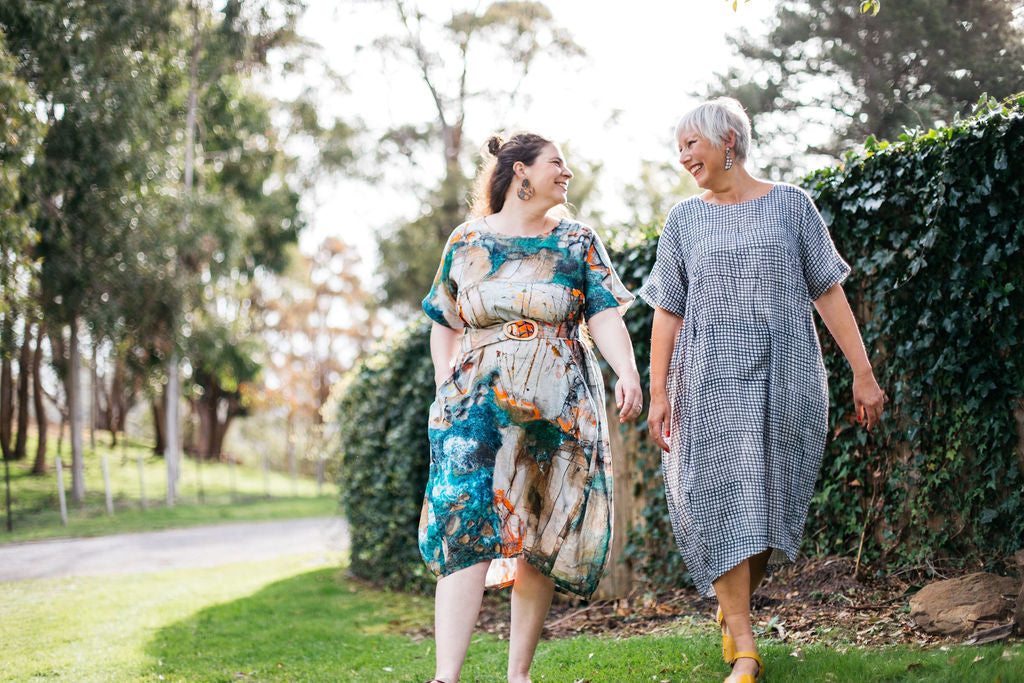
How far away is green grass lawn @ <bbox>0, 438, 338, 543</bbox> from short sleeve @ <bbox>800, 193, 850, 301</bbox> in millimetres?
10611

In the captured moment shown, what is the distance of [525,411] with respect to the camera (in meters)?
2.71

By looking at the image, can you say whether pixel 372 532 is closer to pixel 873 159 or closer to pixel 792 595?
pixel 792 595

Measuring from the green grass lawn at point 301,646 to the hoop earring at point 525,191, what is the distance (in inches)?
69.7

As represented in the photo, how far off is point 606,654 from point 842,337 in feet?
5.26

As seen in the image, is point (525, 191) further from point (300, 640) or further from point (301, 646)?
point (300, 640)

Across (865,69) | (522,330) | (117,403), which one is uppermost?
(865,69)

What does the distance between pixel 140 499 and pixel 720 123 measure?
18125 millimetres

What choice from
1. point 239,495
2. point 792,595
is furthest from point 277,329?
point 792,595

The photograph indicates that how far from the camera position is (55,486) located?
18.2m

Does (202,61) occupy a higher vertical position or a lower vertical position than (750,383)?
higher

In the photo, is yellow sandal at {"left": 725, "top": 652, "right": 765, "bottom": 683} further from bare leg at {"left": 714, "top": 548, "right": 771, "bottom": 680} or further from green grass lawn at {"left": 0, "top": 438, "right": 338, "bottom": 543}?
green grass lawn at {"left": 0, "top": 438, "right": 338, "bottom": 543}

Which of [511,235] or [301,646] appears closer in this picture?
[511,235]

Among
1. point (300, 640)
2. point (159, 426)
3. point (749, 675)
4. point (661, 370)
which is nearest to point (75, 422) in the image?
point (159, 426)

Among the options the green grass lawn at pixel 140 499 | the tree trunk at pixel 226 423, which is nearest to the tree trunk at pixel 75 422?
the green grass lawn at pixel 140 499
